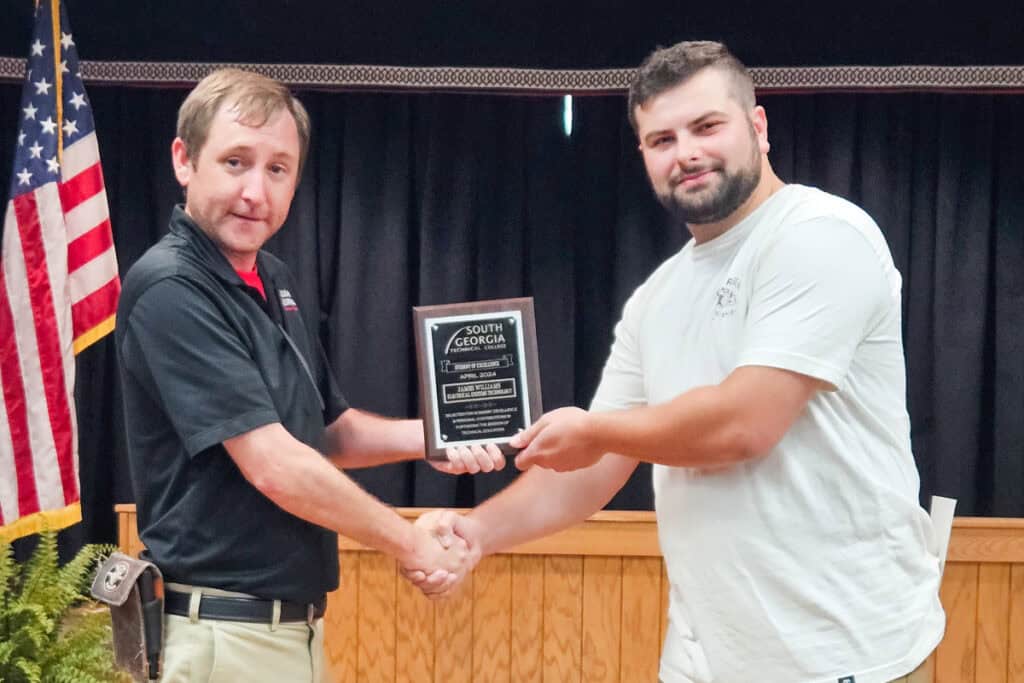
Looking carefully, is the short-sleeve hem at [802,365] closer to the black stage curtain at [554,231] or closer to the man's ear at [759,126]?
the man's ear at [759,126]

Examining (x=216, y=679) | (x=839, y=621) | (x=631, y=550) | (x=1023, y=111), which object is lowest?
(x=631, y=550)

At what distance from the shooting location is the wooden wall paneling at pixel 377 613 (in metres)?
4.04

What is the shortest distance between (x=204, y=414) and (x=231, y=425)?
0.17 ft

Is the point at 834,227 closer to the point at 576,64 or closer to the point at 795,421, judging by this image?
the point at 795,421

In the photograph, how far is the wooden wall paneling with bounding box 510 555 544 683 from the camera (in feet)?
13.1

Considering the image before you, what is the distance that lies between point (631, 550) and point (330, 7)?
2469 millimetres

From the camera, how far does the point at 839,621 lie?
1977 mm

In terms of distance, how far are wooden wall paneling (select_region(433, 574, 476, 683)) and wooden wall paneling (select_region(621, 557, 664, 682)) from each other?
0.52 metres

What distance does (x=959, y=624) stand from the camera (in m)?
3.92

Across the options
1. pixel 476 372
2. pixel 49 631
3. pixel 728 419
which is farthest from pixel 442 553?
pixel 49 631

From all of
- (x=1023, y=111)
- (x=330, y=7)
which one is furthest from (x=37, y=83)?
(x=1023, y=111)

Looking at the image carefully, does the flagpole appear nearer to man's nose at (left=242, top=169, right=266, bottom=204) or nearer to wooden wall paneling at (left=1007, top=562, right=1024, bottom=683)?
man's nose at (left=242, top=169, right=266, bottom=204)

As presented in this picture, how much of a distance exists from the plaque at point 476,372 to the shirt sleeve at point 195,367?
0.44 m

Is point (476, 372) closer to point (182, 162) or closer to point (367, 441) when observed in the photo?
point (367, 441)
